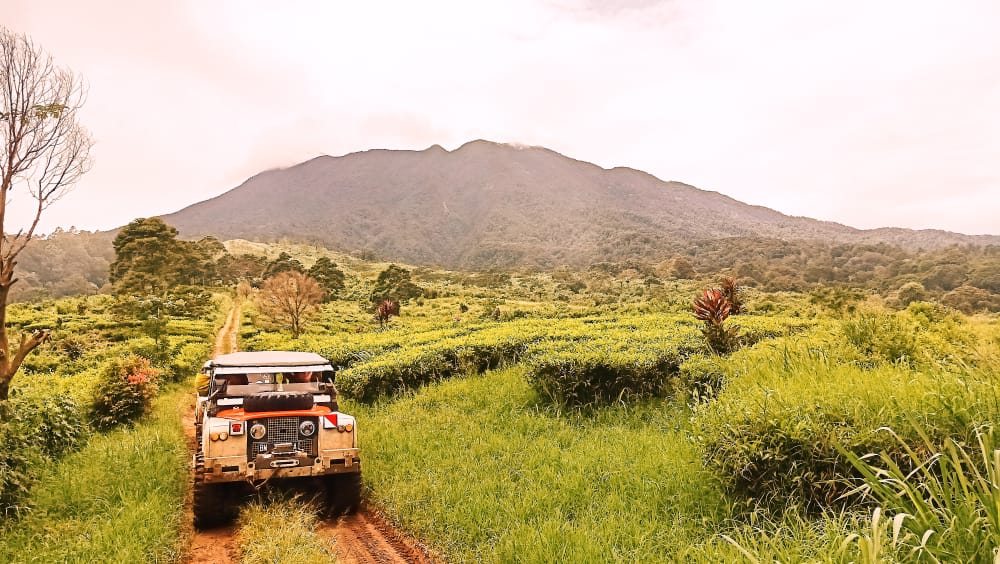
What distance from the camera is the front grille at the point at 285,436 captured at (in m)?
6.77

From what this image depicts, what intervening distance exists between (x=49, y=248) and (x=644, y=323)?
426 feet

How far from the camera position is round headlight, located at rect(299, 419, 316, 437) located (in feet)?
22.5

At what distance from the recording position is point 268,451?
670 centimetres

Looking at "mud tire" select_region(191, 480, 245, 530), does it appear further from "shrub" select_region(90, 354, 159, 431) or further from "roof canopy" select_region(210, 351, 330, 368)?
"shrub" select_region(90, 354, 159, 431)

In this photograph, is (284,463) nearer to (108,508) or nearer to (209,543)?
(209,543)

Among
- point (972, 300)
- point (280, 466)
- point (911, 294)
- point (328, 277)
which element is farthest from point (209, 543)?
point (328, 277)

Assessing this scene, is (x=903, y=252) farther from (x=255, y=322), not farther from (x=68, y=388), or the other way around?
(x=68, y=388)

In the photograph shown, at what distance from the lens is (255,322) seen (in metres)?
40.3

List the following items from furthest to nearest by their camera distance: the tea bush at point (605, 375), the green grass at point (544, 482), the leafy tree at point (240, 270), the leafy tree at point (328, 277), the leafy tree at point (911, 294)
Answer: the leafy tree at point (240, 270) → the leafy tree at point (328, 277) → the leafy tree at point (911, 294) → the tea bush at point (605, 375) → the green grass at point (544, 482)

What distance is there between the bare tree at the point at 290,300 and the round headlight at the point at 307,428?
2744 cm

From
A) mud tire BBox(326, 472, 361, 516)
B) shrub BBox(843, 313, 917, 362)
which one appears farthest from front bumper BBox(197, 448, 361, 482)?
shrub BBox(843, 313, 917, 362)

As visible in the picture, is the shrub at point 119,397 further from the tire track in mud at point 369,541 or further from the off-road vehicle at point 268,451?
the tire track in mud at point 369,541

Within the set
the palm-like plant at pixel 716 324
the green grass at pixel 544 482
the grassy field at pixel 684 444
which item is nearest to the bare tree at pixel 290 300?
the grassy field at pixel 684 444

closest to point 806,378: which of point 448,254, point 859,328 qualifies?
point 859,328
